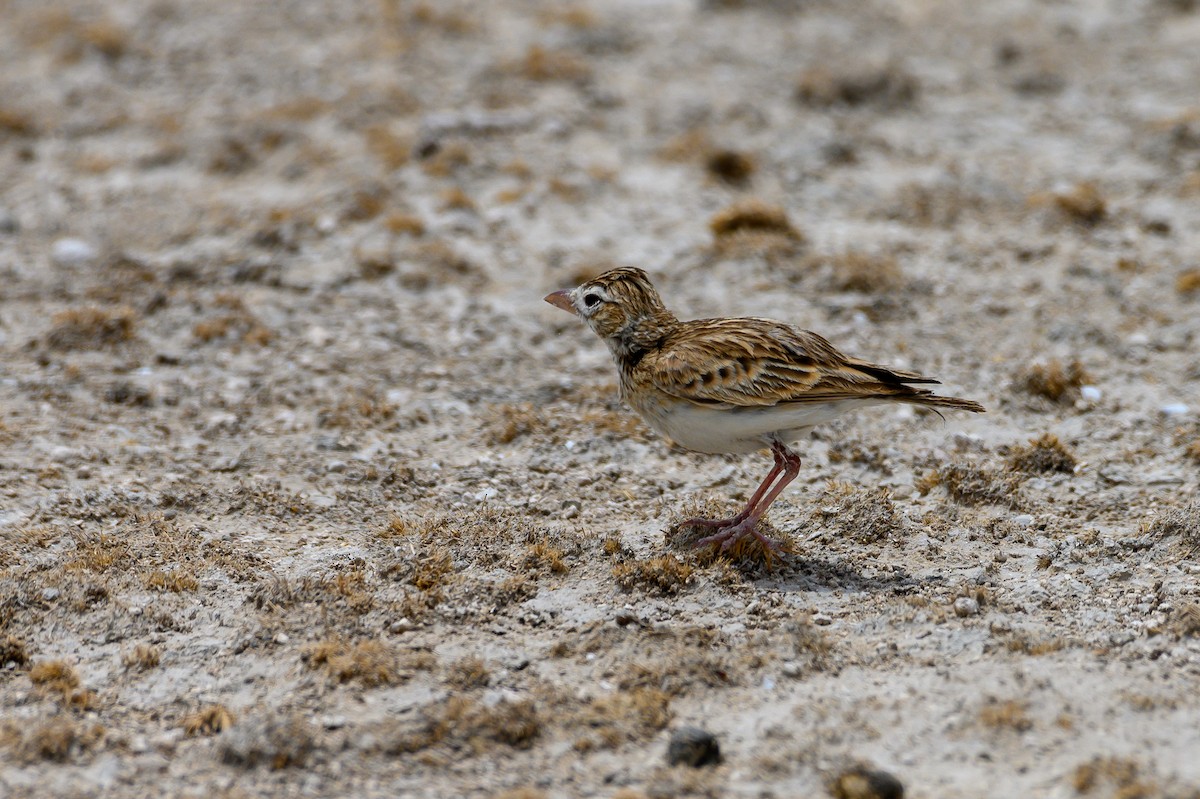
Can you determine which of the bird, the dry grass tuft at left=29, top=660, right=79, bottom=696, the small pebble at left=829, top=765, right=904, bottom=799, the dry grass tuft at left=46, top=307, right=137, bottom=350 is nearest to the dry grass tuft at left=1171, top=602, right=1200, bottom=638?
the bird

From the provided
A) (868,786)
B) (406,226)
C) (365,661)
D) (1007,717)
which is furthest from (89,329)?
(1007,717)

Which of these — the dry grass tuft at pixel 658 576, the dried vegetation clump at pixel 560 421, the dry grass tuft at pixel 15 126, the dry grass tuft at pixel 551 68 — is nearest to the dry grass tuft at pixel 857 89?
the dry grass tuft at pixel 551 68

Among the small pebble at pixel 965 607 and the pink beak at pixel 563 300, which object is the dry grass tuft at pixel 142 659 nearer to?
the pink beak at pixel 563 300

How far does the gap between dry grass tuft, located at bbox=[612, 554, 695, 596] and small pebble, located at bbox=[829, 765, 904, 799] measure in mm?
1882

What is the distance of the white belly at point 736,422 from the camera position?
7.18 metres

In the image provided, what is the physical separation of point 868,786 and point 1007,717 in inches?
34.3

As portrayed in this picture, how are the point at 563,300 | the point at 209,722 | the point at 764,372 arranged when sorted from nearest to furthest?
the point at 209,722, the point at 764,372, the point at 563,300


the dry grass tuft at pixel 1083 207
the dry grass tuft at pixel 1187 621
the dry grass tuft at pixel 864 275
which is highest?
the dry grass tuft at pixel 1083 207

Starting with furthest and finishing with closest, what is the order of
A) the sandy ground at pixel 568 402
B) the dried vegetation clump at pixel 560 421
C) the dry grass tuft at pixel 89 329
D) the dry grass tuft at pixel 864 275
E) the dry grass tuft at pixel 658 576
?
1. the dry grass tuft at pixel 864 275
2. the dry grass tuft at pixel 89 329
3. the dried vegetation clump at pixel 560 421
4. the dry grass tuft at pixel 658 576
5. the sandy ground at pixel 568 402

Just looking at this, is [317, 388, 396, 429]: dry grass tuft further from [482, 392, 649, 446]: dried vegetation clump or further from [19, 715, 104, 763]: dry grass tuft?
A: [19, 715, 104, 763]: dry grass tuft

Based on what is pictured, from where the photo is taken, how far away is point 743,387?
23.6ft

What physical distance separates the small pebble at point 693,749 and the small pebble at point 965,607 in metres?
1.81

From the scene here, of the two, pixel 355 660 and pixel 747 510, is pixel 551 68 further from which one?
pixel 355 660

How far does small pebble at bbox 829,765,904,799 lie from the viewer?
5270mm
